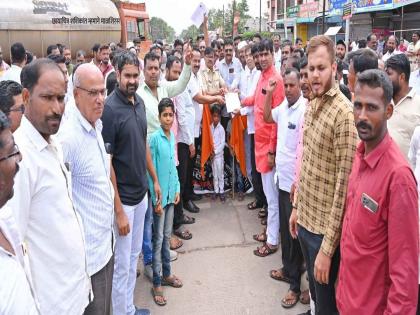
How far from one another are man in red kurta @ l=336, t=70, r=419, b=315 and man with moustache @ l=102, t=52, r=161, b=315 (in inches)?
59.3

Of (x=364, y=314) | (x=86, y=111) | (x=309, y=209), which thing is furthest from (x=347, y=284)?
(x=86, y=111)

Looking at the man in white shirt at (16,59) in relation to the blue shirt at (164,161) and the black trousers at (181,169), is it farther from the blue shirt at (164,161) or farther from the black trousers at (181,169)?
the blue shirt at (164,161)

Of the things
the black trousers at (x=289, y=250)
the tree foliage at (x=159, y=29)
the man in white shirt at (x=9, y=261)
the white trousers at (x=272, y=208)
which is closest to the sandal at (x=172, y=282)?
the black trousers at (x=289, y=250)

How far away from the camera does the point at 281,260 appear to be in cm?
402

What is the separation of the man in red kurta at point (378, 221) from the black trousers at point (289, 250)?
151cm

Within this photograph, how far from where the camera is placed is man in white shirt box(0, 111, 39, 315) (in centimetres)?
101

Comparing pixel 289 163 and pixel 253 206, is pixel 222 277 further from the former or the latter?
pixel 253 206

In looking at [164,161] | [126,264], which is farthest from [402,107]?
[126,264]

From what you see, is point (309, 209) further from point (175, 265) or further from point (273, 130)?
point (175, 265)

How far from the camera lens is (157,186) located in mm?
3268

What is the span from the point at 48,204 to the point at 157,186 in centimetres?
151

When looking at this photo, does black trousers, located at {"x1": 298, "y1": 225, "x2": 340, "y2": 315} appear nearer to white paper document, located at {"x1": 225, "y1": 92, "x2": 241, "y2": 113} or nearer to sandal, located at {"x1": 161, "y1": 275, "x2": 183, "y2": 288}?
sandal, located at {"x1": 161, "y1": 275, "x2": 183, "y2": 288}

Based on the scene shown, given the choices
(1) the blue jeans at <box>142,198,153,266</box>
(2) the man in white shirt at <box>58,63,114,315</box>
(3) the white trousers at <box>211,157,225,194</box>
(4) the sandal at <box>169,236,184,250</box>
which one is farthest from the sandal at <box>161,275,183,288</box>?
(3) the white trousers at <box>211,157,225,194</box>

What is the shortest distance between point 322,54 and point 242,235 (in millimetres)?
2747
